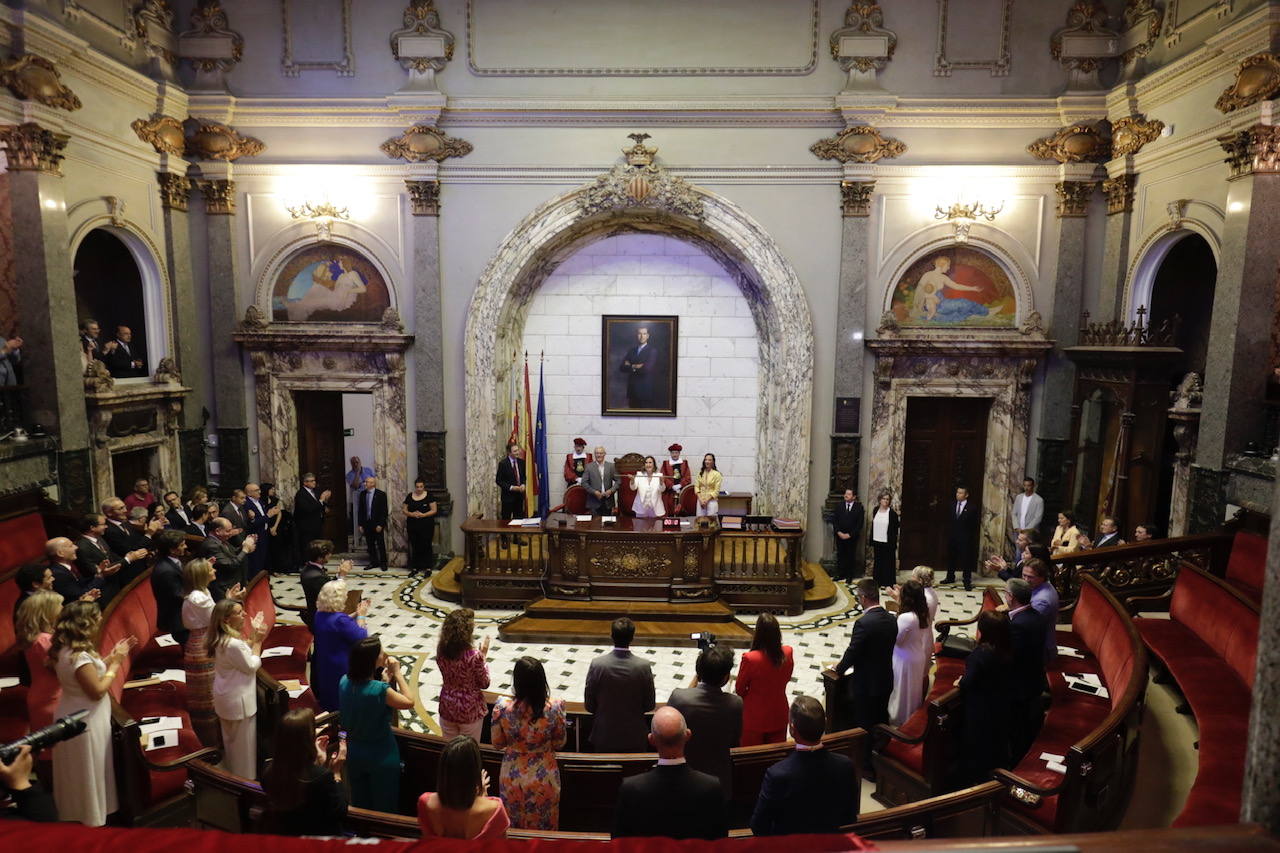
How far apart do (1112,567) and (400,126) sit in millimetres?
10861

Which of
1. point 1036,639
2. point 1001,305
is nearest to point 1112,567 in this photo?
point 1036,639

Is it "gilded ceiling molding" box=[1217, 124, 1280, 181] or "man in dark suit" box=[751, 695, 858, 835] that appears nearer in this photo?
"man in dark suit" box=[751, 695, 858, 835]

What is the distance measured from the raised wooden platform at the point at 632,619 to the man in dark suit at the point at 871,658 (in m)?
3.04

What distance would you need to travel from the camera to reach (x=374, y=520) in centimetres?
1095

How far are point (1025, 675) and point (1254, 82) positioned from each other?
6.87 meters

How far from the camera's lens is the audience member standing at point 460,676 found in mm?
4426

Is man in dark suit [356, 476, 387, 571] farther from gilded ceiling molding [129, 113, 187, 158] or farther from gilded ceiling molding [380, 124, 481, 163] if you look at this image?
gilded ceiling molding [129, 113, 187, 158]

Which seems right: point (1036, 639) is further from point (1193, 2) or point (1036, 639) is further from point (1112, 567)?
point (1193, 2)

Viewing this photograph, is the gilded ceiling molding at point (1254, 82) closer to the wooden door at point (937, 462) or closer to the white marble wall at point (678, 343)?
the wooden door at point (937, 462)

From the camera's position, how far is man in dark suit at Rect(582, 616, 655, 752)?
4.38m

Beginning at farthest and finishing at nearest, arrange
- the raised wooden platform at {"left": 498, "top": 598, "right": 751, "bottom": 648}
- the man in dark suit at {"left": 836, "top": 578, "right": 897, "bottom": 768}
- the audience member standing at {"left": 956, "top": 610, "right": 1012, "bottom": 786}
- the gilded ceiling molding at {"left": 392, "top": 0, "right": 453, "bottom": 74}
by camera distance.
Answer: the gilded ceiling molding at {"left": 392, "top": 0, "right": 453, "bottom": 74} < the raised wooden platform at {"left": 498, "top": 598, "right": 751, "bottom": 648} < the man in dark suit at {"left": 836, "top": 578, "right": 897, "bottom": 768} < the audience member standing at {"left": 956, "top": 610, "right": 1012, "bottom": 786}

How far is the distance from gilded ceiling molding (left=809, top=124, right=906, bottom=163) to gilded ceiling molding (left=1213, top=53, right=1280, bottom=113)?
3762 millimetres

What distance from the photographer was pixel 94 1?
913 cm

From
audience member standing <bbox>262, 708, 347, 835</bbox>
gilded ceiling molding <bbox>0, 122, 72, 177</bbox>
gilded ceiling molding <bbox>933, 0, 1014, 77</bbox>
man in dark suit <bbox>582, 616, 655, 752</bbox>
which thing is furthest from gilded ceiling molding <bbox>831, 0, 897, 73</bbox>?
audience member standing <bbox>262, 708, 347, 835</bbox>
